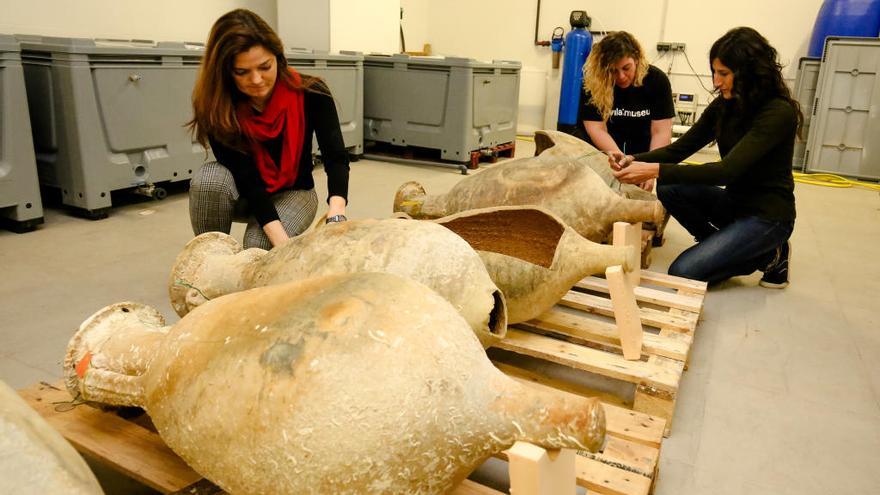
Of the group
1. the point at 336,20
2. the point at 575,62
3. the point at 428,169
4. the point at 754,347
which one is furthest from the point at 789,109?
the point at 575,62

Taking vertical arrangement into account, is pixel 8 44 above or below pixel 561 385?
above

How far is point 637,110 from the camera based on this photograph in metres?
2.95

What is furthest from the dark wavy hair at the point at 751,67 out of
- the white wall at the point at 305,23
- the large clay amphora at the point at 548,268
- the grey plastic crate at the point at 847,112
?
the grey plastic crate at the point at 847,112

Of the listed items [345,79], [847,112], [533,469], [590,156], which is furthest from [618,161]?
[847,112]

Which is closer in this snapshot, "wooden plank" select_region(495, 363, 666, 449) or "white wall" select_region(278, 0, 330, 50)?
"wooden plank" select_region(495, 363, 666, 449)

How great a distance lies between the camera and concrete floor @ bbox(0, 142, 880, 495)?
137 cm

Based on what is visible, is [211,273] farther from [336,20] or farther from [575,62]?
[575,62]

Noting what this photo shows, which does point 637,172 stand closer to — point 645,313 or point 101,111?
point 645,313

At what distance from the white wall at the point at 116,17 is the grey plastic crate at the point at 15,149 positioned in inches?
35.9

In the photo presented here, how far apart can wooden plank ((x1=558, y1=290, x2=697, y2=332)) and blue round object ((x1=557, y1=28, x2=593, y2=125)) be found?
4131 millimetres

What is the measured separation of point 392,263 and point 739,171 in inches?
57.3

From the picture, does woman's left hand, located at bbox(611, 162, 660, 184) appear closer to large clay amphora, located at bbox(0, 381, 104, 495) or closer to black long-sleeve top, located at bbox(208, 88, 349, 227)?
black long-sleeve top, located at bbox(208, 88, 349, 227)

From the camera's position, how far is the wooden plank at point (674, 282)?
6.77ft

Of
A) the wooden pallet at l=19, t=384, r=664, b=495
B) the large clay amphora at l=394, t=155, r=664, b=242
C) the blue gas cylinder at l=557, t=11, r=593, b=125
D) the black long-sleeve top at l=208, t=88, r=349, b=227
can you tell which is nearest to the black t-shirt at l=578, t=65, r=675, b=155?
the large clay amphora at l=394, t=155, r=664, b=242
